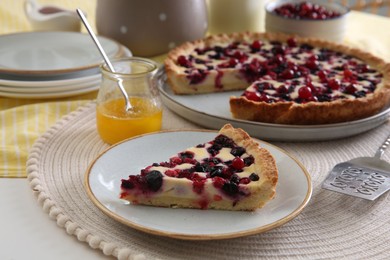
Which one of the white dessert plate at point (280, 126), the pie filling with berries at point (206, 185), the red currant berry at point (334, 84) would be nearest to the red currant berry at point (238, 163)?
the pie filling with berries at point (206, 185)

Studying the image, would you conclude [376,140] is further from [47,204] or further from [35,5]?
[35,5]

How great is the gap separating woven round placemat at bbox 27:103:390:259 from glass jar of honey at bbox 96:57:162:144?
0.07 m

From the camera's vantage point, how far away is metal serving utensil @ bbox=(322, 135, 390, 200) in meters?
1.58

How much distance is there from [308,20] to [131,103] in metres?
1.06

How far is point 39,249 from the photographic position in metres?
1.41

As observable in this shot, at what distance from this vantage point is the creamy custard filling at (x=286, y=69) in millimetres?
2154

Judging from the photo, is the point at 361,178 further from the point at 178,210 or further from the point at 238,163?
the point at 178,210

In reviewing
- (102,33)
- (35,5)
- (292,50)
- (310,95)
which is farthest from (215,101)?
(35,5)

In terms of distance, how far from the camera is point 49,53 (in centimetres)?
241

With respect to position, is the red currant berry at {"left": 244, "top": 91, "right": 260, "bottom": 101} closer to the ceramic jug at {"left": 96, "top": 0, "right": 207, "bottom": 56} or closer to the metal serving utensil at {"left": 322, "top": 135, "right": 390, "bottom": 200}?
the metal serving utensil at {"left": 322, "top": 135, "right": 390, "bottom": 200}

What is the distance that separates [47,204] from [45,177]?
6.4 inches

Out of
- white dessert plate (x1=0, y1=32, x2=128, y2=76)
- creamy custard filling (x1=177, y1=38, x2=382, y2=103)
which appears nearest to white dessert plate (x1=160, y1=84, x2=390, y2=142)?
creamy custard filling (x1=177, y1=38, x2=382, y2=103)

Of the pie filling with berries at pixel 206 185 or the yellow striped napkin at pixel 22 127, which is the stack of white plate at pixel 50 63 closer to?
the yellow striped napkin at pixel 22 127

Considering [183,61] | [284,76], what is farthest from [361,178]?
[183,61]
